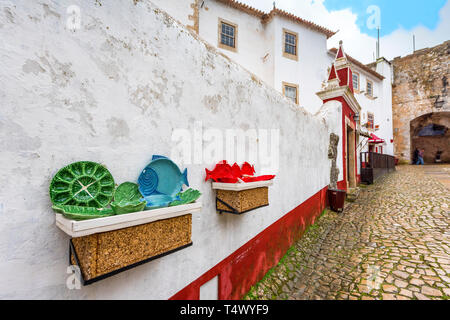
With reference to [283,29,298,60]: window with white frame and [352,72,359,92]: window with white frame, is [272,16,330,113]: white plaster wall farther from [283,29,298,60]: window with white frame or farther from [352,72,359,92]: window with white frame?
[352,72,359,92]: window with white frame

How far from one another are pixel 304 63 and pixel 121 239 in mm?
13141

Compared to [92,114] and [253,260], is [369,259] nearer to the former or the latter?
[253,260]

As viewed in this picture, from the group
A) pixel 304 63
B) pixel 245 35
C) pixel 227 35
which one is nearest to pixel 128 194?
pixel 227 35

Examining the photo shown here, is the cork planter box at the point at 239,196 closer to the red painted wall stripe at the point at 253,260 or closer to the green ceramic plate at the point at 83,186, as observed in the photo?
the red painted wall stripe at the point at 253,260

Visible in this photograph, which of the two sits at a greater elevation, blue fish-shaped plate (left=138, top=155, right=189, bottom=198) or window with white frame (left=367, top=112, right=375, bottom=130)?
window with white frame (left=367, top=112, right=375, bottom=130)

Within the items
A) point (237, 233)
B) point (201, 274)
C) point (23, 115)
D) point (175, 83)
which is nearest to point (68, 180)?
point (23, 115)

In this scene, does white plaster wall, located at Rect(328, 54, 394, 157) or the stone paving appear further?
white plaster wall, located at Rect(328, 54, 394, 157)

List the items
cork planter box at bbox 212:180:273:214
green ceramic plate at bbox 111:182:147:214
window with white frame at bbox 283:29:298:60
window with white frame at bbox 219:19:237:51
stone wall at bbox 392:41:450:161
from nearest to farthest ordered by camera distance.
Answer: green ceramic plate at bbox 111:182:147:214, cork planter box at bbox 212:180:273:214, window with white frame at bbox 219:19:237:51, window with white frame at bbox 283:29:298:60, stone wall at bbox 392:41:450:161

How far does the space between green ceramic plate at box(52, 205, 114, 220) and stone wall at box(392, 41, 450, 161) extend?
25270 millimetres

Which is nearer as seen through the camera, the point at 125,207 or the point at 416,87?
the point at 125,207

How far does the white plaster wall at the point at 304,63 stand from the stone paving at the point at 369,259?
796 cm

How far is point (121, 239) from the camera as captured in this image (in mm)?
945

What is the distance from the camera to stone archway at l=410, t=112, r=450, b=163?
18766 millimetres

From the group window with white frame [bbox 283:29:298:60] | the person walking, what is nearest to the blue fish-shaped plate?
window with white frame [bbox 283:29:298:60]
